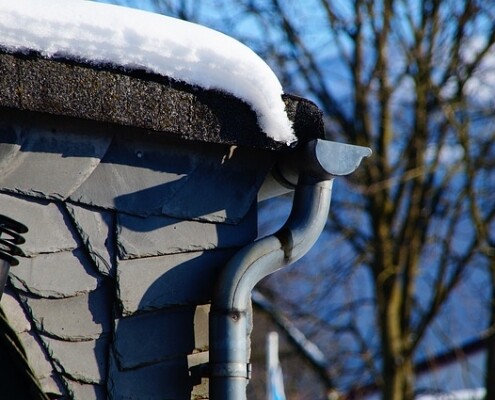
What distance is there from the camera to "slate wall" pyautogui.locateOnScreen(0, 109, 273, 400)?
235 cm

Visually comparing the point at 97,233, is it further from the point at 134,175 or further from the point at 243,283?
the point at 243,283

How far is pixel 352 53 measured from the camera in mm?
11188

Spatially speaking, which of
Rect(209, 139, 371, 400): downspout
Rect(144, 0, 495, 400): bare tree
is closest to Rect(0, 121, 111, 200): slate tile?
Rect(209, 139, 371, 400): downspout

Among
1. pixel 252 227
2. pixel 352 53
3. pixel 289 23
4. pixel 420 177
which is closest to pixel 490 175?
pixel 420 177

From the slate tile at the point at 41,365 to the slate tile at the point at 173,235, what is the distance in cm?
31

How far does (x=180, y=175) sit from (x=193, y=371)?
531 mm

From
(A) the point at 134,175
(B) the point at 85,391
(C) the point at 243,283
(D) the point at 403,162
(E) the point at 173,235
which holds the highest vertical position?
(D) the point at 403,162

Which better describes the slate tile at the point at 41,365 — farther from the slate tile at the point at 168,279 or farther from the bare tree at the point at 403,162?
the bare tree at the point at 403,162

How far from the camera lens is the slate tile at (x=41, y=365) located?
2.33 metres

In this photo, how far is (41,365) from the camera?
2348 millimetres

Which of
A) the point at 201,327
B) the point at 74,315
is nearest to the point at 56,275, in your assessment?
the point at 74,315

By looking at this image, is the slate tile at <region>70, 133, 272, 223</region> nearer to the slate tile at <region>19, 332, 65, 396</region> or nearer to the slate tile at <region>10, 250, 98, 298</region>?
the slate tile at <region>10, 250, 98, 298</region>

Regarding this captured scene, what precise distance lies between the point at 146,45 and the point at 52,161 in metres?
0.39

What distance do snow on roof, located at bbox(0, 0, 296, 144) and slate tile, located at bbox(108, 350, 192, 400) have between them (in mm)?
682
